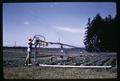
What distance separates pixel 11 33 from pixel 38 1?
0.57 meters

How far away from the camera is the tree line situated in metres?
4.16

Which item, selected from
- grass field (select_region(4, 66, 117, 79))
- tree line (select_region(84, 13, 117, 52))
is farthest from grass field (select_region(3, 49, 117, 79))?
tree line (select_region(84, 13, 117, 52))

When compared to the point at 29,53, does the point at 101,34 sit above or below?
above

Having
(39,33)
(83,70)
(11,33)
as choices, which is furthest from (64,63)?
(11,33)

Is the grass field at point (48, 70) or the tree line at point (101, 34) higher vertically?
the tree line at point (101, 34)

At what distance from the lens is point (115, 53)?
13.7ft

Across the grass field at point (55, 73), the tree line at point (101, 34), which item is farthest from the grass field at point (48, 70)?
the tree line at point (101, 34)

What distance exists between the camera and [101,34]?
422cm

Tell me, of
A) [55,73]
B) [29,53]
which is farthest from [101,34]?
[29,53]

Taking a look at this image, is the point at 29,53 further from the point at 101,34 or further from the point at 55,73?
the point at 101,34

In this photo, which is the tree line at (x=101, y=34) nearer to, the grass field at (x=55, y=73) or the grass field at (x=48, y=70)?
the grass field at (x=48, y=70)

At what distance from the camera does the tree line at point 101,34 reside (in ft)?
13.7

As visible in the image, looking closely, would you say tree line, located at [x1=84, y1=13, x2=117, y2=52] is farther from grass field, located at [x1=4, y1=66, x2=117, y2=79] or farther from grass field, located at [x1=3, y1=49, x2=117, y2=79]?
grass field, located at [x1=4, y1=66, x2=117, y2=79]

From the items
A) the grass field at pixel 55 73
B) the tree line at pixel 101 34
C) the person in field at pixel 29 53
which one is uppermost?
the tree line at pixel 101 34
